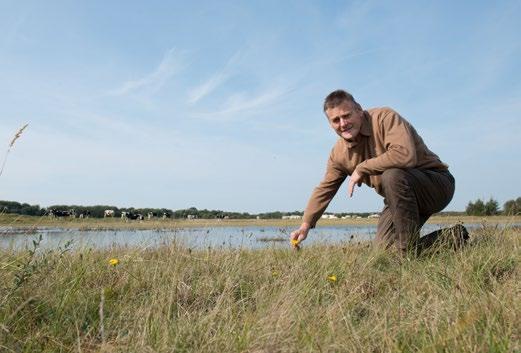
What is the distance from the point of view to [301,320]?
2.43 metres

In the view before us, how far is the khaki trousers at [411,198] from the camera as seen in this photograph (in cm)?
475

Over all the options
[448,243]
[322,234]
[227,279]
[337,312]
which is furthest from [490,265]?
[322,234]

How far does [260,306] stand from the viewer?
2768 mm

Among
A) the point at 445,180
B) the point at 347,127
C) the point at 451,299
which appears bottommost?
the point at 451,299

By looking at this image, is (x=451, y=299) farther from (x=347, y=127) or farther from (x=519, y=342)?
(x=347, y=127)

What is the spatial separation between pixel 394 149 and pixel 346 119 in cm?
56

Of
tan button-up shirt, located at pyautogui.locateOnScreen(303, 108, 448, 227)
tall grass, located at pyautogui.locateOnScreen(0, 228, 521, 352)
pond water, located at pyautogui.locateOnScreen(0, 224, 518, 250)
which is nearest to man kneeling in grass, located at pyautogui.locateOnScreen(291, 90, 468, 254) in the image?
tan button-up shirt, located at pyautogui.locateOnScreen(303, 108, 448, 227)

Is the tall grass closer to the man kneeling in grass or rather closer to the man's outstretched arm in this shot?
the man kneeling in grass

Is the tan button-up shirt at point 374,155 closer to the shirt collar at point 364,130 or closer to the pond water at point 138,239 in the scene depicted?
the shirt collar at point 364,130

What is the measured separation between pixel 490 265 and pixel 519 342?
1.90 metres

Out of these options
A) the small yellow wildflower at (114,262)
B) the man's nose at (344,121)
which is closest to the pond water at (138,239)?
the small yellow wildflower at (114,262)

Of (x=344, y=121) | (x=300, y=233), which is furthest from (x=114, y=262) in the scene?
(x=344, y=121)

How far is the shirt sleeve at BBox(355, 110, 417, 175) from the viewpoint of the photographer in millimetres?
4684

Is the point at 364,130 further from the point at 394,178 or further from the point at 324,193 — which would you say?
the point at 324,193
